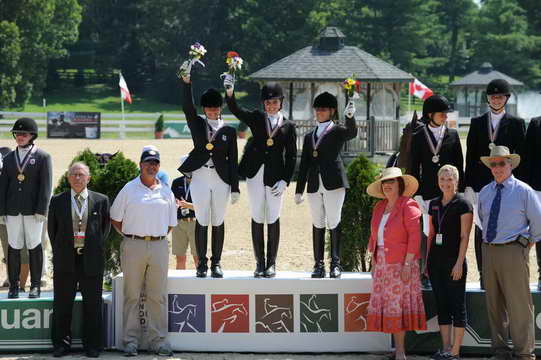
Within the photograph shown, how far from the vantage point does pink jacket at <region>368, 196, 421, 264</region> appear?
8.18 metres

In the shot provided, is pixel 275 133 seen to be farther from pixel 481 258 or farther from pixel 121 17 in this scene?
pixel 121 17

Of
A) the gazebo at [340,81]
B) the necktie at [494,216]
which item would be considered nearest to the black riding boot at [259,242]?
the necktie at [494,216]

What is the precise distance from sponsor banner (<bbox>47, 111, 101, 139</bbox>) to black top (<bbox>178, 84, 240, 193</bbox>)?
30.8m

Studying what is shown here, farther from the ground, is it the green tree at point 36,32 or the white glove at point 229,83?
the green tree at point 36,32

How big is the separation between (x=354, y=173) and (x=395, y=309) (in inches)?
138

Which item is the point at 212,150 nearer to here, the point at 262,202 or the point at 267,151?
the point at 267,151

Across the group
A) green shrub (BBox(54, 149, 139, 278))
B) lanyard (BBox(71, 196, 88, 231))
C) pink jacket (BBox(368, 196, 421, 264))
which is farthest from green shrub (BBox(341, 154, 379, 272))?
lanyard (BBox(71, 196, 88, 231))

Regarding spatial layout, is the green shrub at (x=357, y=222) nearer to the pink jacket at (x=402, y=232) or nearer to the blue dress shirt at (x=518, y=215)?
the pink jacket at (x=402, y=232)

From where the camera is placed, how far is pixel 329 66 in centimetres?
3031

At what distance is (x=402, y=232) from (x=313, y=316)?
1310 millimetres

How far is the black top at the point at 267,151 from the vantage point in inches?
357

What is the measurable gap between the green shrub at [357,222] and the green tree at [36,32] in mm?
Answer: 47520

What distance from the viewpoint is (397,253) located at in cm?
824

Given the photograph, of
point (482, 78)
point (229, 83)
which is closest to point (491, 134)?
point (229, 83)
